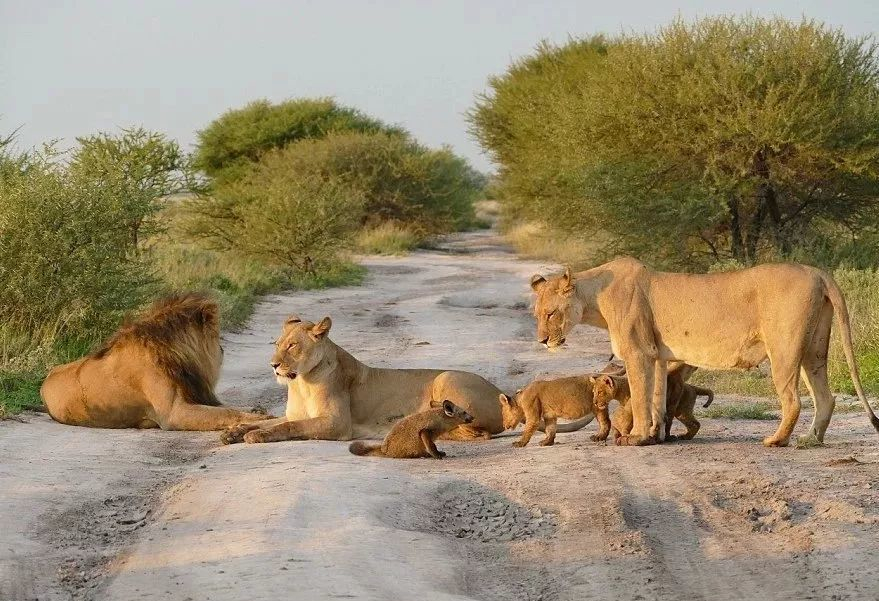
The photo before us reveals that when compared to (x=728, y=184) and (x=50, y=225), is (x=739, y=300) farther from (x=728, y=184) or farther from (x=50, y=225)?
(x=728, y=184)

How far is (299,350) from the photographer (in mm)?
9234

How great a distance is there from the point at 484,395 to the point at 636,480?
241 cm

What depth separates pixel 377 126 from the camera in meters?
46.3

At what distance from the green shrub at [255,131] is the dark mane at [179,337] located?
33.0 metres

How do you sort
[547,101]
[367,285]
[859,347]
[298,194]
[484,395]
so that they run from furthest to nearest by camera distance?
[547,101], [298,194], [367,285], [859,347], [484,395]

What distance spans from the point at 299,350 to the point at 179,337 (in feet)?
3.83

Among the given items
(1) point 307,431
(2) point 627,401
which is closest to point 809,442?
(2) point 627,401

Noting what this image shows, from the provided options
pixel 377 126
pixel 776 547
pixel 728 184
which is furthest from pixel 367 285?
pixel 377 126

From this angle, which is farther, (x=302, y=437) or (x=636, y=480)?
(x=302, y=437)

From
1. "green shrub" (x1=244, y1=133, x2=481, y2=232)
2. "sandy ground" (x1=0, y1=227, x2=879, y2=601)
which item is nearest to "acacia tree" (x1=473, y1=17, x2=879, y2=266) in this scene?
"sandy ground" (x1=0, y1=227, x2=879, y2=601)

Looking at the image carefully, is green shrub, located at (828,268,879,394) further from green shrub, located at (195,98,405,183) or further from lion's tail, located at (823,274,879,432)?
green shrub, located at (195,98,405,183)

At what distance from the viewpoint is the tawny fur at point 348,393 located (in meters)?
9.20

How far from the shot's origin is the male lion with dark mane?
9.70 m

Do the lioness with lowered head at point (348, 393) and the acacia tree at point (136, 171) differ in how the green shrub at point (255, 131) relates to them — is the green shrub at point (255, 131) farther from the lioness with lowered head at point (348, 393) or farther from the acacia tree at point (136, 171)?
the lioness with lowered head at point (348, 393)
